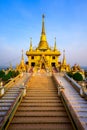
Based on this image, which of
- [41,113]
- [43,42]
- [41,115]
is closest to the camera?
[41,115]

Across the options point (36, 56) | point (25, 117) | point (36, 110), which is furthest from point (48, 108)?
point (36, 56)

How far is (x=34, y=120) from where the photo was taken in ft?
27.5

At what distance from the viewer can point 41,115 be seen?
353 inches

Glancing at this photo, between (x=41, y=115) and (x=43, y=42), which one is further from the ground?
(x=43, y=42)

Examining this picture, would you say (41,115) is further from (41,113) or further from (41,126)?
(41,126)

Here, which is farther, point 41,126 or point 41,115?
point 41,115

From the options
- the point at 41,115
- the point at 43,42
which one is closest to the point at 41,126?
the point at 41,115

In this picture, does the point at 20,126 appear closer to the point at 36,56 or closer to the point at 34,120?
the point at 34,120

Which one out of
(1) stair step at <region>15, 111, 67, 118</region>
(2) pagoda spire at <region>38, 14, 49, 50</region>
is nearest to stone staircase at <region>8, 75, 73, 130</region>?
(1) stair step at <region>15, 111, 67, 118</region>

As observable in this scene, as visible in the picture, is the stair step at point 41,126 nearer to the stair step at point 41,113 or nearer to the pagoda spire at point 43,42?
the stair step at point 41,113

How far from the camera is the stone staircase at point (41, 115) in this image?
7863 mm

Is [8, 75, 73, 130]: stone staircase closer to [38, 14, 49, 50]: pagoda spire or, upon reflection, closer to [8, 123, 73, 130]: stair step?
[8, 123, 73, 130]: stair step

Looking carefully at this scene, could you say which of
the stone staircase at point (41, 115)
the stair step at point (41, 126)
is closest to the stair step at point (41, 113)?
the stone staircase at point (41, 115)

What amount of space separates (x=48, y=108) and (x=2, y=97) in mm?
3792
